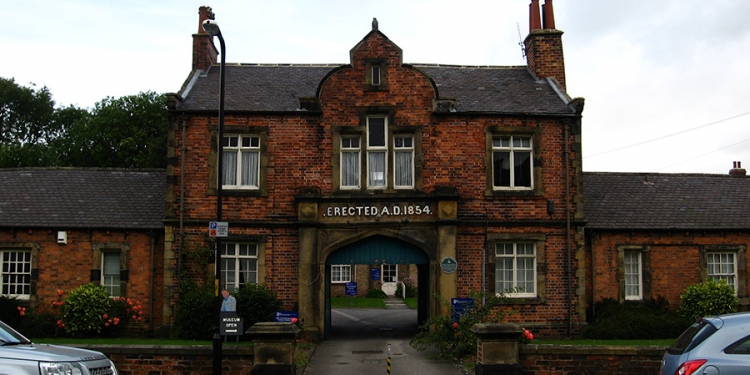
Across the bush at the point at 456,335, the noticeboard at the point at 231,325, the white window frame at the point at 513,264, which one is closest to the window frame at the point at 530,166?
the white window frame at the point at 513,264

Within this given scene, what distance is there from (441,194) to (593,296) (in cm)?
639

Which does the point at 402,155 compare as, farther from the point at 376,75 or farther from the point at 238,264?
the point at 238,264

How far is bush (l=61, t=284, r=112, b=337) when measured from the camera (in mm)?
20734

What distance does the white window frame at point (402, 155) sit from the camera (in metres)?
21.4

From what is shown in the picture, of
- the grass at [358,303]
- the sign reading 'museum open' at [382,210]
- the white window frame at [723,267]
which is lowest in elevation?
the grass at [358,303]

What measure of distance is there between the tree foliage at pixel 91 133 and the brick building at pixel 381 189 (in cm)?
2418

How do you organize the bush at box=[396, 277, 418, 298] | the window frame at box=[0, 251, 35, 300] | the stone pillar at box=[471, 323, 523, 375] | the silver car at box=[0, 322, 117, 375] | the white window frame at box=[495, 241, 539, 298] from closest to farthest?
the silver car at box=[0, 322, 117, 375] < the stone pillar at box=[471, 323, 523, 375] < the white window frame at box=[495, 241, 539, 298] < the window frame at box=[0, 251, 35, 300] < the bush at box=[396, 277, 418, 298]

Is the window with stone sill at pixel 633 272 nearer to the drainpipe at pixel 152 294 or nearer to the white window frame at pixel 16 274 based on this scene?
the drainpipe at pixel 152 294

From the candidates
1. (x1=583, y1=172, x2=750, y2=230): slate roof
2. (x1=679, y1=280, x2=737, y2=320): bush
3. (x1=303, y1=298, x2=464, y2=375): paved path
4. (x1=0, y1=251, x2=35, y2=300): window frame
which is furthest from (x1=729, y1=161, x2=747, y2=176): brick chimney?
(x1=0, y1=251, x2=35, y2=300): window frame

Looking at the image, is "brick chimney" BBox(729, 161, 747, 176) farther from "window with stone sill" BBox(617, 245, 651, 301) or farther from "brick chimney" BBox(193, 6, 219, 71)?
"brick chimney" BBox(193, 6, 219, 71)

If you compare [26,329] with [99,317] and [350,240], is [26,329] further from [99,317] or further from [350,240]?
[350,240]

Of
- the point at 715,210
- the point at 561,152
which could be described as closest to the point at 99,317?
the point at 561,152

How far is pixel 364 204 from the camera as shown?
2080 cm

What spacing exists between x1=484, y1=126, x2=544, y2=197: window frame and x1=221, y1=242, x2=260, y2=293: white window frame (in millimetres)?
7239
